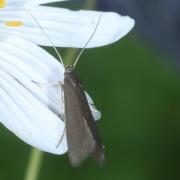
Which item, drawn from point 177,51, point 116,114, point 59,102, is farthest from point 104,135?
point 59,102

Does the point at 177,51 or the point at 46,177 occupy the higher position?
the point at 177,51

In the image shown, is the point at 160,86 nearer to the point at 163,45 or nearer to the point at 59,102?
the point at 163,45

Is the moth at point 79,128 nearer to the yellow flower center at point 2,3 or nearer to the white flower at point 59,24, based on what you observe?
the white flower at point 59,24

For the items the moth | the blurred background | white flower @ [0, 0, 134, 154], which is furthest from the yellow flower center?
the blurred background

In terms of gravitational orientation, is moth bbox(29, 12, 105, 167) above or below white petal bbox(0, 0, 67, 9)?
below

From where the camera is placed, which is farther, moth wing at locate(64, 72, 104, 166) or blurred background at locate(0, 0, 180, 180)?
blurred background at locate(0, 0, 180, 180)

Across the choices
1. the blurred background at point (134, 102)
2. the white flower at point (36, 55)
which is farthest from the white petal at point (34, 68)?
the blurred background at point (134, 102)

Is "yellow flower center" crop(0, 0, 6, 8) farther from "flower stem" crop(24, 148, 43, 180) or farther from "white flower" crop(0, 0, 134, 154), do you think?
"flower stem" crop(24, 148, 43, 180)
